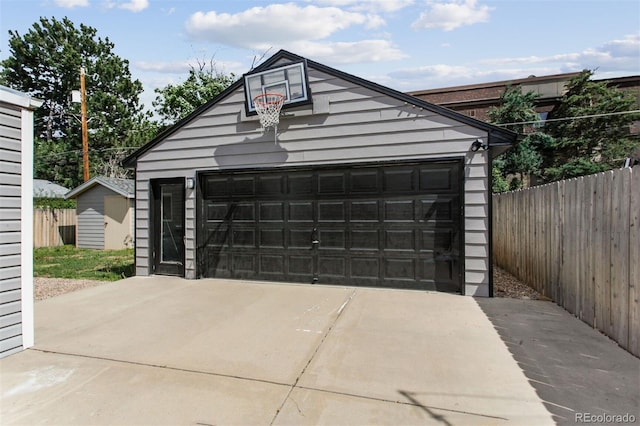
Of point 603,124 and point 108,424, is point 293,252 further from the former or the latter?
point 603,124

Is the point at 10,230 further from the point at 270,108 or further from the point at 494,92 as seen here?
the point at 494,92

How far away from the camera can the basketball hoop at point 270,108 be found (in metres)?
6.07

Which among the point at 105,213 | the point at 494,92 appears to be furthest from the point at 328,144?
the point at 494,92

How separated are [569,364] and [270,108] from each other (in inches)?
216

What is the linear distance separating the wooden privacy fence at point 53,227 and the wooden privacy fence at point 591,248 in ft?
55.5

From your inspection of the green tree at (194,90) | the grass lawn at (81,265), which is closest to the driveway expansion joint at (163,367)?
the grass lawn at (81,265)

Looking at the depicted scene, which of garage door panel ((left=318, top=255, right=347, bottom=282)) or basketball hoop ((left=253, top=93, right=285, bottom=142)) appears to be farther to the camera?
basketball hoop ((left=253, top=93, right=285, bottom=142))

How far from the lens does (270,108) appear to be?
20.0 feet

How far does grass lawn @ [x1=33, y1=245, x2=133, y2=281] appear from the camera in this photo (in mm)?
7538

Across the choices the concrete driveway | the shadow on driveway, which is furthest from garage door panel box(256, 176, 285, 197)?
the shadow on driveway

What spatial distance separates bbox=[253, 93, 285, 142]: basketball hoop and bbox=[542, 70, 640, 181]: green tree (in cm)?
1515

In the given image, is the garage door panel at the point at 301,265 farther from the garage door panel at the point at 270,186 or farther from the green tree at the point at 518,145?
the green tree at the point at 518,145

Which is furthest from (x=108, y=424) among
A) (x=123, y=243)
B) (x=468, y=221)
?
(x=123, y=243)

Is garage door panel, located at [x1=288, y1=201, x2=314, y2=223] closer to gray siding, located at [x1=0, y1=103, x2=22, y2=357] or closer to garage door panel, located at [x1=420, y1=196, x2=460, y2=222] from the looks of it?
garage door panel, located at [x1=420, y1=196, x2=460, y2=222]
